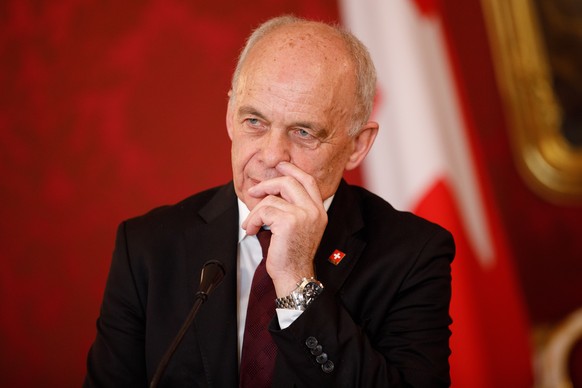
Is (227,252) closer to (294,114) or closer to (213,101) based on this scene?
(294,114)

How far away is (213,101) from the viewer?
3.81 metres

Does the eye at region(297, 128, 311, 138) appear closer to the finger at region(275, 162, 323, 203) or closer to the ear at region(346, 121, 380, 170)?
the finger at region(275, 162, 323, 203)

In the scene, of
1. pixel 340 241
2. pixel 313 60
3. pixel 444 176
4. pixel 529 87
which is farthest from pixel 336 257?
pixel 529 87

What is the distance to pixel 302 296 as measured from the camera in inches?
77.9

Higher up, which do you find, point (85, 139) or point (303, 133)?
point (85, 139)

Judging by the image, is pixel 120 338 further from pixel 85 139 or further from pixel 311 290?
pixel 85 139

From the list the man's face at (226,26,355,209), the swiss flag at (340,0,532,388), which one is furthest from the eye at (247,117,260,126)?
the swiss flag at (340,0,532,388)

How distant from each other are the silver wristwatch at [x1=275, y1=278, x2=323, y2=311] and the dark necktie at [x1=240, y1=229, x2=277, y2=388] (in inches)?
7.0

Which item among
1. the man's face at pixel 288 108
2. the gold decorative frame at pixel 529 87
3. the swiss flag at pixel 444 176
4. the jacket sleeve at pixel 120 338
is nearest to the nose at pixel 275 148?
the man's face at pixel 288 108

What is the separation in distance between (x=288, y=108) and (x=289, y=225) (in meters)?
0.35

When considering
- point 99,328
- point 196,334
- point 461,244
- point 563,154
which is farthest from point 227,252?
point 563,154

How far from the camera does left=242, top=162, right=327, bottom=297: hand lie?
198 cm

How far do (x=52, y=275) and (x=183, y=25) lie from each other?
4.71 ft

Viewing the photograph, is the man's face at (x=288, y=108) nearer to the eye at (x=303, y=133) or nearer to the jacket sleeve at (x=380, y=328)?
the eye at (x=303, y=133)
